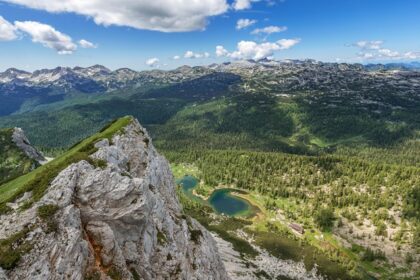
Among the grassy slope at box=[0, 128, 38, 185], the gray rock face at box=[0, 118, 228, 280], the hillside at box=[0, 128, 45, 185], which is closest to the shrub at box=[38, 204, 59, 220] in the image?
the gray rock face at box=[0, 118, 228, 280]

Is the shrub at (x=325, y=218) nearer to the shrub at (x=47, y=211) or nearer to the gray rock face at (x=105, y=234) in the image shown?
the gray rock face at (x=105, y=234)

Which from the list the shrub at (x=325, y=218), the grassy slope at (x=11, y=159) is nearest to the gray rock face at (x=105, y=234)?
the grassy slope at (x=11, y=159)

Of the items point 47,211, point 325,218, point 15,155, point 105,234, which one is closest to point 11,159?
point 15,155

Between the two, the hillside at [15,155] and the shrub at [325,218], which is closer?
the hillside at [15,155]

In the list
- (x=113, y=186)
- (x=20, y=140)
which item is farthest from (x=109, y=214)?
(x=20, y=140)

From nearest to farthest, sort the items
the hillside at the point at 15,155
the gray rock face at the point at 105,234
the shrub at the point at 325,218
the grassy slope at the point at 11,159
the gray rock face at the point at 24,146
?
the gray rock face at the point at 105,234 → the grassy slope at the point at 11,159 → the hillside at the point at 15,155 → the gray rock face at the point at 24,146 → the shrub at the point at 325,218

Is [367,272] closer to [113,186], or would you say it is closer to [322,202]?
[322,202]

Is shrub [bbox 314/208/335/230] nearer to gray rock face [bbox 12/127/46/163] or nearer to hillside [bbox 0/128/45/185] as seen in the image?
hillside [bbox 0/128/45/185]

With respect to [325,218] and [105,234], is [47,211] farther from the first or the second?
[325,218]
